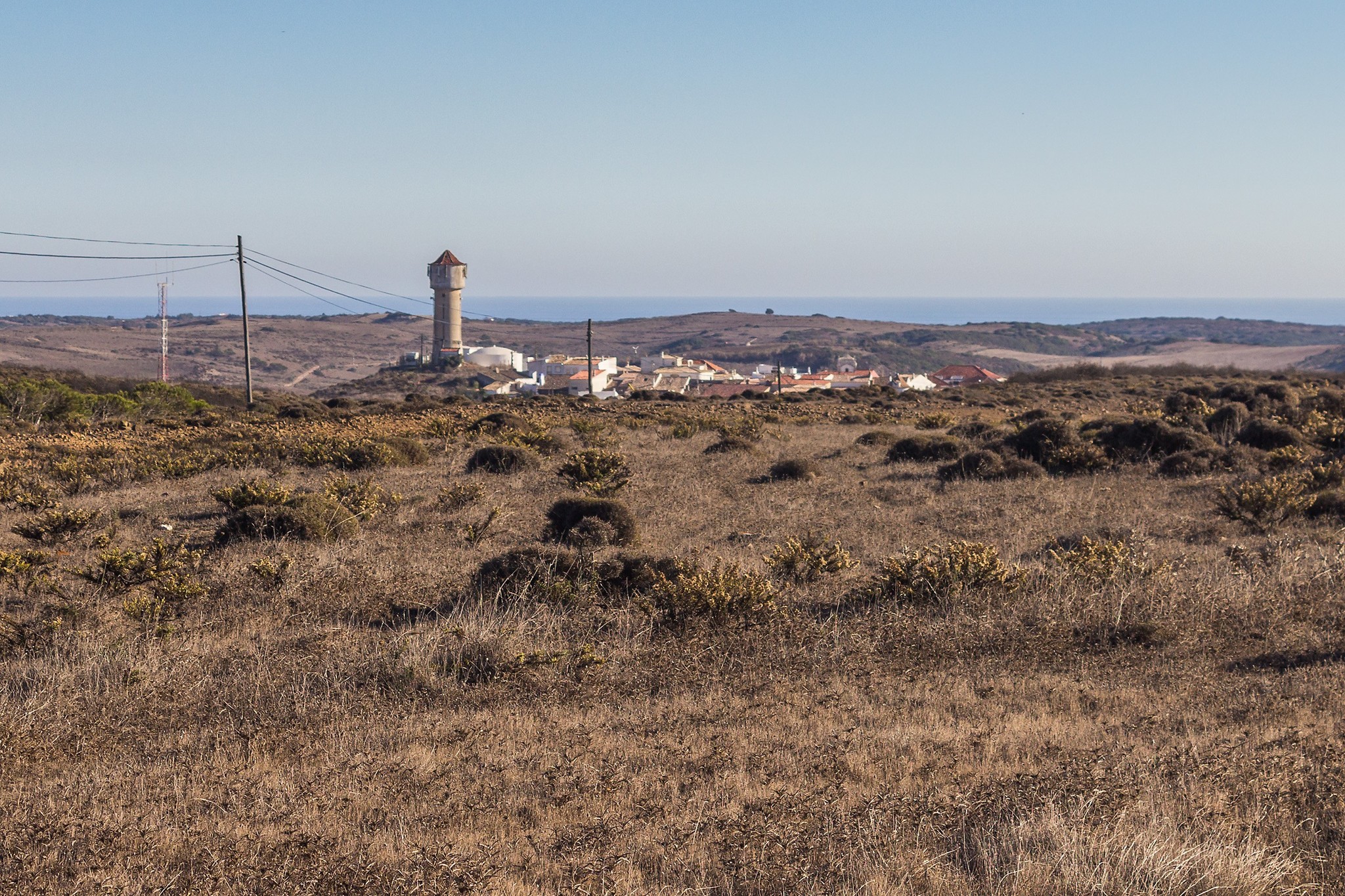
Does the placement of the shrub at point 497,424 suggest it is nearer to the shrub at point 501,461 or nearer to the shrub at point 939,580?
the shrub at point 501,461

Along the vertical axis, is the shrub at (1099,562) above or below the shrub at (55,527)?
above

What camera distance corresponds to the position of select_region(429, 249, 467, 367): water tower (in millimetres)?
110812

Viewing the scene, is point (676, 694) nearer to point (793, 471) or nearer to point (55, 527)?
point (55, 527)

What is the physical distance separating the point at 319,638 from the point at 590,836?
3.55 meters

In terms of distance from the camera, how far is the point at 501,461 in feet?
53.9

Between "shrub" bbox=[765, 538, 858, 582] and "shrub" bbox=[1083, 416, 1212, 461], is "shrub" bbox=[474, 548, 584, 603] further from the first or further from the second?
"shrub" bbox=[1083, 416, 1212, 461]

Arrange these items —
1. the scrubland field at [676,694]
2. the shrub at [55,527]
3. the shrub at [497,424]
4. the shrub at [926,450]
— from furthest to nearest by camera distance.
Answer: the shrub at [497,424]
the shrub at [926,450]
the shrub at [55,527]
the scrubland field at [676,694]

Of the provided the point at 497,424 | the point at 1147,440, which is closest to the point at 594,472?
the point at 497,424

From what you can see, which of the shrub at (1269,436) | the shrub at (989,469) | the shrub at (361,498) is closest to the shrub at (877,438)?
the shrub at (989,469)

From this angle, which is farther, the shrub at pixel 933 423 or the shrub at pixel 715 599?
the shrub at pixel 933 423

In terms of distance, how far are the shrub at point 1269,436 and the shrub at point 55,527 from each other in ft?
55.8

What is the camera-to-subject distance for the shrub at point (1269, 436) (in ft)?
53.5

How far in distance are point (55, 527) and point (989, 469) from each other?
12.3 metres

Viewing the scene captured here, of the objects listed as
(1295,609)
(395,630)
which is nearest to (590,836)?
(395,630)
